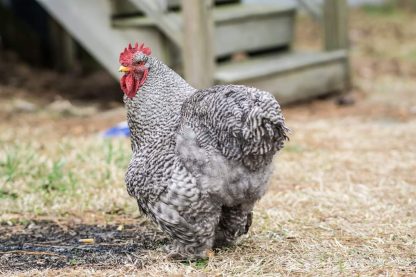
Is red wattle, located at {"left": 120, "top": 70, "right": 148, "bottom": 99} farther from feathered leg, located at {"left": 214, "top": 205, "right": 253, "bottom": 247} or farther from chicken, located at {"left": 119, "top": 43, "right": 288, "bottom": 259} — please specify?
feathered leg, located at {"left": 214, "top": 205, "right": 253, "bottom": 247}

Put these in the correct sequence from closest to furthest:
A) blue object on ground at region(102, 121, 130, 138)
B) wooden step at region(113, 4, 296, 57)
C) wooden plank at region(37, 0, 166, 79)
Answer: blue object on ground at region(102, 121, 130, 138) → wooden plank at region(37, 0, 166, 79) → wooden step at region(113, 4, 296, 57)

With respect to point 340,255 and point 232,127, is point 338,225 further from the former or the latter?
point 232,127

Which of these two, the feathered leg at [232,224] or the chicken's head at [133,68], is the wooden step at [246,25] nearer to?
the chicken's head at [133,68]

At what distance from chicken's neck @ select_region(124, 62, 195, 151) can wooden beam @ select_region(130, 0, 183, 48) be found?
310 cm

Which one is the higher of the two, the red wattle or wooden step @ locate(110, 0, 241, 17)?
wooden step @ locate(110, 0, 241, 17)

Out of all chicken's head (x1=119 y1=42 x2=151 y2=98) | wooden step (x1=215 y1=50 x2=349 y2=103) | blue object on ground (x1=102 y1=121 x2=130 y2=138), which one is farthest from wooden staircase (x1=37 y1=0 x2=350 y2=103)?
chicken's head (x1=119 y1=42 x2=151 y2=98)

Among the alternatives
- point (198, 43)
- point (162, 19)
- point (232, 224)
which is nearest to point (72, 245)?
point (232, 224)

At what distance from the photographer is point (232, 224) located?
3.63 metres

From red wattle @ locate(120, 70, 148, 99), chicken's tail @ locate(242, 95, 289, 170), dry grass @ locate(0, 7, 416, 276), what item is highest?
red wattle @ locate(120, 70, 148, 99)

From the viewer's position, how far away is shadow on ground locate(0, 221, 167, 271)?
3646 millimetres

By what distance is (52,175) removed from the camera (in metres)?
4.99

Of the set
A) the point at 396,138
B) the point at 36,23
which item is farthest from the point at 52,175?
the point at 36,23

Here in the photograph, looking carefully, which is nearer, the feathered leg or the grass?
the feathered leg

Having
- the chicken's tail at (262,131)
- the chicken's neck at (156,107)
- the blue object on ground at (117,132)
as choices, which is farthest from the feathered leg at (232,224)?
the blue object on ground at (117,132)
